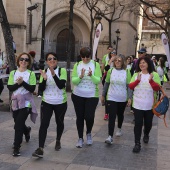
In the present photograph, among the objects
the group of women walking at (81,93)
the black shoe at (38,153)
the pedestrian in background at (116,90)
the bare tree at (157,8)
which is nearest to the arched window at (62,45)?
the bare tree at (157,8)

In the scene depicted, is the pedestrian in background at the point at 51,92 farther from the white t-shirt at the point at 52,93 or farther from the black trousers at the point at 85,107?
the black trousers at the point at 85,107

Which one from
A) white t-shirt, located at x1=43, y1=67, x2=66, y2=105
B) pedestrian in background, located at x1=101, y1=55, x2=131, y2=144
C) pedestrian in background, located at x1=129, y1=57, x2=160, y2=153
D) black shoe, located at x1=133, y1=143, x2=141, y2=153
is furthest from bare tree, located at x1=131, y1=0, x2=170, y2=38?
white t-shirt, located at x1=43, y1=67, x2=66, y2=105

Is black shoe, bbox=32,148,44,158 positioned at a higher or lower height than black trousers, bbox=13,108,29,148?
lower

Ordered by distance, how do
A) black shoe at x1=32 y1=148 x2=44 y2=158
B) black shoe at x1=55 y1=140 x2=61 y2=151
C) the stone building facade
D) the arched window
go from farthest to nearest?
the arched window, the stone building facade, black shoe at x1=55 y1=140 x2=61 y2=151, black shoe at x1=32 y1=148 x2=44 y2=158

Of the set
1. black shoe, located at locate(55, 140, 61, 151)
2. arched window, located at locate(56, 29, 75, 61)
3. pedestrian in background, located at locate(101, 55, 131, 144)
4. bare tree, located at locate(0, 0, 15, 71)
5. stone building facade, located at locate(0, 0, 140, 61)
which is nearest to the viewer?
black shoe, located at locate(55, 140, 61, 151)

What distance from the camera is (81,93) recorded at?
6.03 metres

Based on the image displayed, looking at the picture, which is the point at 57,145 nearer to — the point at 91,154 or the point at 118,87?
the point at 91,154

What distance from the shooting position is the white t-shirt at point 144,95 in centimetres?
602

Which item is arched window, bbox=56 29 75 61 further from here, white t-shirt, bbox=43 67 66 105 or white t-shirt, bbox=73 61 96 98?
white t-shirt, bbox=43 67 66 105

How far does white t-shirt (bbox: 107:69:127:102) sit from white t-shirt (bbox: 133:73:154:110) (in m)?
0.47

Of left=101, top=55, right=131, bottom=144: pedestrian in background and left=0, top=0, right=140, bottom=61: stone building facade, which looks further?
left=0, top=0, right=140, bottom=61: stone building facade

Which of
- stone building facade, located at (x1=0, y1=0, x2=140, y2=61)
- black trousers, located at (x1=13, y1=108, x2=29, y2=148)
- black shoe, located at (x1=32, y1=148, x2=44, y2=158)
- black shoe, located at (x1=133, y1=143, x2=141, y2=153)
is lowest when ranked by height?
black shoe, located at (x1=133, y1=143, x2=141, y2=153)

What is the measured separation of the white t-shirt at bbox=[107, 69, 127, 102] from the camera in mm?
6488

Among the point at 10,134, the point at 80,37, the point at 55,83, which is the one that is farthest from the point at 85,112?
the point at 80,37
